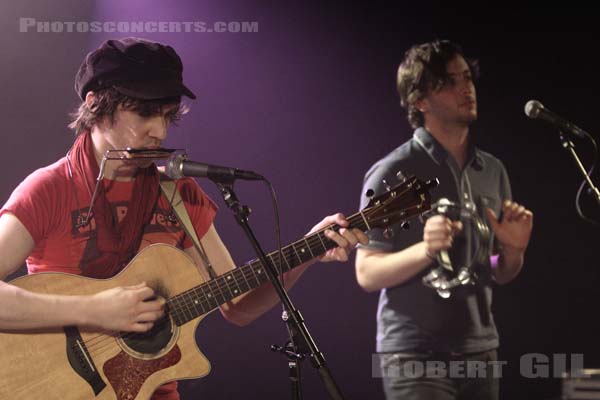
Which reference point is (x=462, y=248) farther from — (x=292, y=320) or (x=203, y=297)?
(x=292, y=320)

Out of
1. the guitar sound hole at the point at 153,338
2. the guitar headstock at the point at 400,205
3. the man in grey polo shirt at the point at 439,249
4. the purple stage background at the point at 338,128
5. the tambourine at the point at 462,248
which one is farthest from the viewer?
the purple stage background at the point at 338,128

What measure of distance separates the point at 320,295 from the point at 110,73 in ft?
6.17

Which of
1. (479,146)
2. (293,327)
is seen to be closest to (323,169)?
(479,146)

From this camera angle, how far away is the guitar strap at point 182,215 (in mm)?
2719

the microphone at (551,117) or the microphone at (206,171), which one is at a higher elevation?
the microphone at (551,117)

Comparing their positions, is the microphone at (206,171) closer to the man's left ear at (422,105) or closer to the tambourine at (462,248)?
the tambourine at (462,248)

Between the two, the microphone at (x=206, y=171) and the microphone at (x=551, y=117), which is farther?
the microphone at (x=551, y=117)

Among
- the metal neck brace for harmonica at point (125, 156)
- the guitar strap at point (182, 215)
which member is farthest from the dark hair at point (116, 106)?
the guitar strap at point (182, 215)

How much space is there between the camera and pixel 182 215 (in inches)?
108

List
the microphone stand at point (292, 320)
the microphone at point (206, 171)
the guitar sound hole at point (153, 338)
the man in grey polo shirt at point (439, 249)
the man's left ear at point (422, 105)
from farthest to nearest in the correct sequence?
the man's left ear at point (422, 105) < the man in grey polo shirt at point (439, 249) < the guitar sound hole at point (153, 338) < the microphone at point (206, 171) < the microphone stand at point (292, 320)

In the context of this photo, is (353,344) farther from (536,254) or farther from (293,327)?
(293,327)

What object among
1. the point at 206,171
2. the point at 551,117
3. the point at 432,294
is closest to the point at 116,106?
the point at 206,171

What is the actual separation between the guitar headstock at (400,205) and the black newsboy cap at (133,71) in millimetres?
810

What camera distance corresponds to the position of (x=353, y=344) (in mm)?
3980
